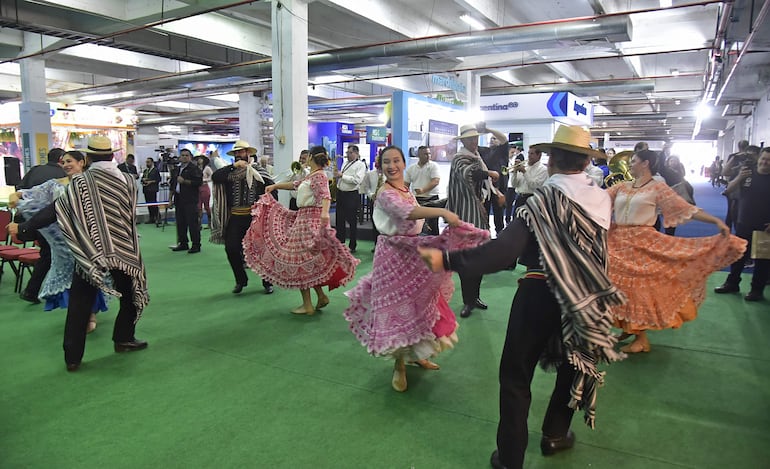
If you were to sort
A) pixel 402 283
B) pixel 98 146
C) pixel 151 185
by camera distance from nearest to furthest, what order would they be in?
pixel 402 283 → pixel 98 146 → pixel 151 185

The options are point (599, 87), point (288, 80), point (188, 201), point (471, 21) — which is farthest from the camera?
point (599, 87)

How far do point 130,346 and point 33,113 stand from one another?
1040 cm

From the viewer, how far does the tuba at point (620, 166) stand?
14.1 feet

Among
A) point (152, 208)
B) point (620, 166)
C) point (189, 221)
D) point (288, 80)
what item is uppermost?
point (288, 80)

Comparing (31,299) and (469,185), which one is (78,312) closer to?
(31,299)

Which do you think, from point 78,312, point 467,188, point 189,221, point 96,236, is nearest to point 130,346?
point 78,312

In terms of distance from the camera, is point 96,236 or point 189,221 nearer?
point 96,236

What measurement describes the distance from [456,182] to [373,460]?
2885 mm

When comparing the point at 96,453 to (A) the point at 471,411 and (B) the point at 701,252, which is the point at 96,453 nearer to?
(A) the point at 471,411

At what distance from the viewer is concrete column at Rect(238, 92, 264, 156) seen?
52.0 ft

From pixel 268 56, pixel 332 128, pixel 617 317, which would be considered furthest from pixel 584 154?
pixel 332 128

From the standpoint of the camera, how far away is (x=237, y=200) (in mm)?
5793

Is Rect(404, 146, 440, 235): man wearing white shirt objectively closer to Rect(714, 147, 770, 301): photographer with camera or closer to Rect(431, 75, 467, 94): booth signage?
Rect(714, 147, 770, 301): photographer with camera

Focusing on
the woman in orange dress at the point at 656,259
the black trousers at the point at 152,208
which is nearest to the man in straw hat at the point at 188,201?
the black trousers at the point at 152,208
